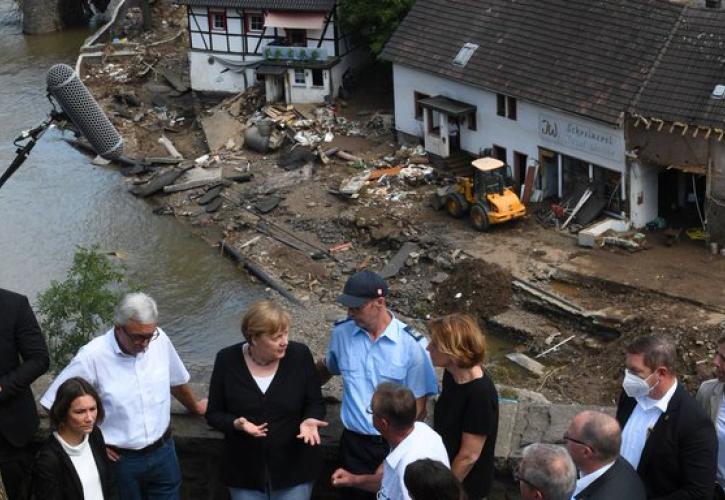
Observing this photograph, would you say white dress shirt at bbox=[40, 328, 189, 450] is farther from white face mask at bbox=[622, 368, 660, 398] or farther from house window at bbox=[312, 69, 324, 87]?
house window at bbox=[312, 69, 324, 87]

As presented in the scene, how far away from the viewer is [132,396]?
26.2ft

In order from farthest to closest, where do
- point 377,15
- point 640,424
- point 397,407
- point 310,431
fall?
point 377,15 → point 310,431 → point 640,424 → point 397,407

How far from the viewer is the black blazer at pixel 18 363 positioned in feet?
26.5

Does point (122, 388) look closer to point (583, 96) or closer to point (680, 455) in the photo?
point (680, 455)

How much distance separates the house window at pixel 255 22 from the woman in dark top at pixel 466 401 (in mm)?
30907

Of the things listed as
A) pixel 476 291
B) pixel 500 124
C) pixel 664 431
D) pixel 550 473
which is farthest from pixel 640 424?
pixel 500 124

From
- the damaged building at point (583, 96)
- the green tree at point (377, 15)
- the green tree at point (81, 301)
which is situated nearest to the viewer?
the green tree at point (81, 301)

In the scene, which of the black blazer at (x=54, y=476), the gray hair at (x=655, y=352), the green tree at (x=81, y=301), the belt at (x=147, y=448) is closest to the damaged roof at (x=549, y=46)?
the green tree at (x=81, y=301)

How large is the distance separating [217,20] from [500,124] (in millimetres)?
11833

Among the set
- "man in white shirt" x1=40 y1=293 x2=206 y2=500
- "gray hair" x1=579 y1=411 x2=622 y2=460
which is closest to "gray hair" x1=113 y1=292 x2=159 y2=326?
"man in white shirt" x1=40 y1=293 x2=206 y2=500

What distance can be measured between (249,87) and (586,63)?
42.1ft

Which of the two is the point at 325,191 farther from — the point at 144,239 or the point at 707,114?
the point at 707,114

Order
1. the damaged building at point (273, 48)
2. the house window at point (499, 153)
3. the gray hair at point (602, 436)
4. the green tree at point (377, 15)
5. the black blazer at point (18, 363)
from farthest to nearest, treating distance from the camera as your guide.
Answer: the damaged building at point (273, 48) → the green tree at point (377, 15) → the house window at point (499, 153) → the black blazer at point (18, 363) → the gray hair at point (602, 436)

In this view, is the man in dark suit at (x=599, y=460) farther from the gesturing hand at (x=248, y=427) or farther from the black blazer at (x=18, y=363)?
the black blazer at (x=18, y=363)
